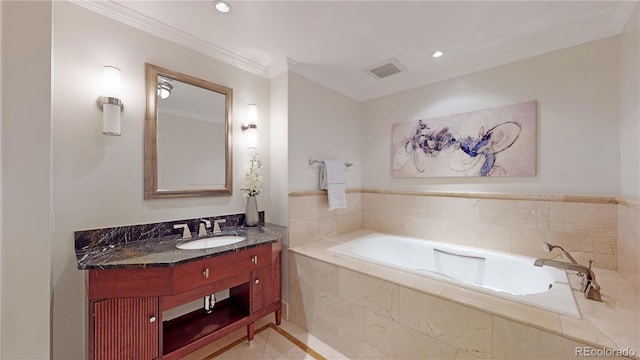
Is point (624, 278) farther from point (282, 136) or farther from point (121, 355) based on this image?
point (121, 355)

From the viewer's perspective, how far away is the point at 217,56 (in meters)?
2.04

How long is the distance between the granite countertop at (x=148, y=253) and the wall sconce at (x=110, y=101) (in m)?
0.72

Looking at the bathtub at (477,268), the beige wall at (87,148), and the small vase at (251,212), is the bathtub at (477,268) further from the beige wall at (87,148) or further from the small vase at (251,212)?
the beige wall at (87,148)

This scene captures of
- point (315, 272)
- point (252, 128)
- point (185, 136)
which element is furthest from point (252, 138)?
point (315, 272)

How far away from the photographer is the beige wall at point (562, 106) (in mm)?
1700

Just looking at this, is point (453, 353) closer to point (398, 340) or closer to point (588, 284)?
point (398, 340)

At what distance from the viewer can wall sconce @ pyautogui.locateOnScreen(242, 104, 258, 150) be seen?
2180mm

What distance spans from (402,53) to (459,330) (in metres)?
2.10

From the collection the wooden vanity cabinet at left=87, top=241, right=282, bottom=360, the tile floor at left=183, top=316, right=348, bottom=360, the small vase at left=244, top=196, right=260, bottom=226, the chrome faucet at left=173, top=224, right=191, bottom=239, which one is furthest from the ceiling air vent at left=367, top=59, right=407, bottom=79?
the tile floor at left=183, top=316, right=348, bottom=360

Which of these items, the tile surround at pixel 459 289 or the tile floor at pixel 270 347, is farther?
the tile floor at pixel 270 347

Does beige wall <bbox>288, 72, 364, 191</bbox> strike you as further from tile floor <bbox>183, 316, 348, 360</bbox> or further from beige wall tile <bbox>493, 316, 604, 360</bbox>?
beige wall tile <bbox>493, 316, 604, 360</bbox>

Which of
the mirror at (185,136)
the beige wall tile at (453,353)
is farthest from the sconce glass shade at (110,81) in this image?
the beige wall tile at (453,353)

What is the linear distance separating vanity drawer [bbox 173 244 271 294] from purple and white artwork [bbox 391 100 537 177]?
1.79m

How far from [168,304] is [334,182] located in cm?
170
